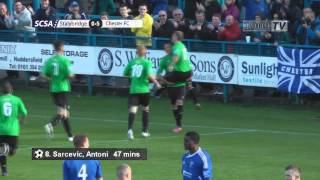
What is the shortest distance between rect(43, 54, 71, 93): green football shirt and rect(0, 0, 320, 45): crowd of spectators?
4.72 metres

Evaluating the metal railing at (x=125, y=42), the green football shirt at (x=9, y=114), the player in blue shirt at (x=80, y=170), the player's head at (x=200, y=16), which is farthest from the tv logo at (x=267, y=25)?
the player in blue shirt at (x=80, y=170)

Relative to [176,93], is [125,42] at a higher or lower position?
higher

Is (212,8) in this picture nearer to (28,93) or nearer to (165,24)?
(165,24)

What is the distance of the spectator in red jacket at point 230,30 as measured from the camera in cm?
2969

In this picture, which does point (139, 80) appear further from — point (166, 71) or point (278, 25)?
point (278, 25)

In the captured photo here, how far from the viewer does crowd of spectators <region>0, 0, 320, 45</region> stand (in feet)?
95.8

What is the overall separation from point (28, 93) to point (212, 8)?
21.3 feet

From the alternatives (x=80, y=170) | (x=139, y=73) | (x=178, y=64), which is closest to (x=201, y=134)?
(x=178, y=64)

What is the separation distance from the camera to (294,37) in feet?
96.6

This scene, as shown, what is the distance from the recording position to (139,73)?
2336 cm

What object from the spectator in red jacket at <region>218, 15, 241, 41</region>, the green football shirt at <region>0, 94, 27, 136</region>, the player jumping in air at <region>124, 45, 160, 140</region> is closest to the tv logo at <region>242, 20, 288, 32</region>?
the player jumping in air at <region>124, 45, 160, 140</region>

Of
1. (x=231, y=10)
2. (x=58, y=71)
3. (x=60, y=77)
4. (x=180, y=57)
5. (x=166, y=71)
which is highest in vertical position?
(x=231, y=10)

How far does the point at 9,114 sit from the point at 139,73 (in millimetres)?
4615

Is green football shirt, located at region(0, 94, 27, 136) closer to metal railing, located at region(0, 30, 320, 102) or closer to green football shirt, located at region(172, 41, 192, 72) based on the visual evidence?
green football shirt, located at region(172, 41, 192, 72)
